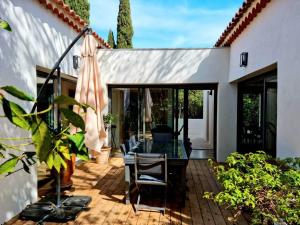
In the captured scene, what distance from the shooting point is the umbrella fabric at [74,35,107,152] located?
3881 millimetres

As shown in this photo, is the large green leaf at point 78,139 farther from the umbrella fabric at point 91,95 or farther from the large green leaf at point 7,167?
the umbrella fabric at point 91,95

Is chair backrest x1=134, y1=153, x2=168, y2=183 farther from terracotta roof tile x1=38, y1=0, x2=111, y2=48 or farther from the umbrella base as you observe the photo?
terracotta roof tile x1=38, y1=0, x2=111, y2=48

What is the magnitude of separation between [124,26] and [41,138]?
50.1 ft

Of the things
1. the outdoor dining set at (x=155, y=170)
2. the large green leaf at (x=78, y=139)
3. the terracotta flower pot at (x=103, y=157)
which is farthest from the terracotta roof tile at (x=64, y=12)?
the large green leaf at (x=78, y=139)

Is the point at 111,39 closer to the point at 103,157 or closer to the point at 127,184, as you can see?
the point at 103,157

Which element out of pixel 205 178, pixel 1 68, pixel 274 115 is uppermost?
pixel 1 68

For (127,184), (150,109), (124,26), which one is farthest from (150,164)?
(124,26)

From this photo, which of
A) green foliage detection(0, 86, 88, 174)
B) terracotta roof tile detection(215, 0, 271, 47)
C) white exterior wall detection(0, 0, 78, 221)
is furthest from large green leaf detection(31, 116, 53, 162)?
terracotta roof tile detection(215, 0, 271, 47)

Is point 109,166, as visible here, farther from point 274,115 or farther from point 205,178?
point 274,115

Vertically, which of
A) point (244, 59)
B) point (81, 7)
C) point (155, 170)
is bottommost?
point (155, 170)

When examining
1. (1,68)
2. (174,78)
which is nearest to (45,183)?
(1,68)

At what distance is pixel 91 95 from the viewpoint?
4043 mm

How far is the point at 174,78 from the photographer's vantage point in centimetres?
732

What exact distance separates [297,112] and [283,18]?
1.27 meters
